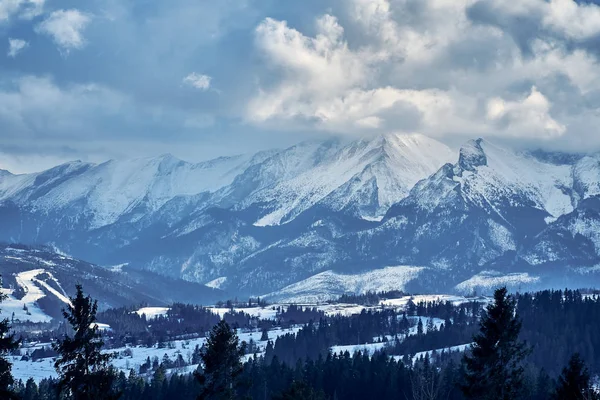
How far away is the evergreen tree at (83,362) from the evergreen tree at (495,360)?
31427mm

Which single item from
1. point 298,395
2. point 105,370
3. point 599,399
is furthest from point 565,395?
point 105,370

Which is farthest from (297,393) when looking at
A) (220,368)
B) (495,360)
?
(495,360)

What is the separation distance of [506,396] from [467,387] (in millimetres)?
4005

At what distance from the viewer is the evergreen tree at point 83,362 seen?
274 ft

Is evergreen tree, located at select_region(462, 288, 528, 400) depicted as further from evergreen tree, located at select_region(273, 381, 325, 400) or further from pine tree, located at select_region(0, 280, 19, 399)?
pine tree, located at select_region(0, 280, 19, 399)

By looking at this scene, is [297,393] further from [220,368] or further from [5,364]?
[5,364]

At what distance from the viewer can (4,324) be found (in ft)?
267

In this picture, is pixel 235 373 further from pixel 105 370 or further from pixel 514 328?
pixel 514 328

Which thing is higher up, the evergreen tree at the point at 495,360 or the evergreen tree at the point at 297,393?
the evergreen tree at the point at 495,360

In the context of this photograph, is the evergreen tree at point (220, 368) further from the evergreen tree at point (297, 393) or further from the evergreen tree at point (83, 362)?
the evergreen tree at point (83, 362)

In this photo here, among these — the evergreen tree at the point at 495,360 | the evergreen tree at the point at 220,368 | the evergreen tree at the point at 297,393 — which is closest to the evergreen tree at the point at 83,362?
the evergreen tree at the point at 220,368

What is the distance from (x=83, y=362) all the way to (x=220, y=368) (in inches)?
601

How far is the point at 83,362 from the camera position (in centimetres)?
8462

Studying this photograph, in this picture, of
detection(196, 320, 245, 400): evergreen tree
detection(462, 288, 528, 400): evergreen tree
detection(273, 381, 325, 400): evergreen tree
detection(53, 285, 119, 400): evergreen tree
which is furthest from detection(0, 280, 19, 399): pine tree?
detection(462, 288, 528, 400): evergreen tree
